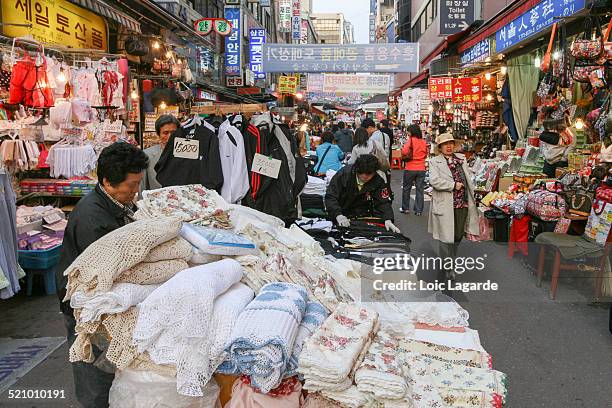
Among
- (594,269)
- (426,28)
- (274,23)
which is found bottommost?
(594,269)

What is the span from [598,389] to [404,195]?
7504mm

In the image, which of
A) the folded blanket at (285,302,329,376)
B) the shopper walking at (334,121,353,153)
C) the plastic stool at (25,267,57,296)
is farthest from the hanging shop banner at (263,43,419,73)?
the folded blanket at (285,302,329,376)

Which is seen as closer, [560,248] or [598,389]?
[598,389]

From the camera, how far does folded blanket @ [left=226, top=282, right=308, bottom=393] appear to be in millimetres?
1954

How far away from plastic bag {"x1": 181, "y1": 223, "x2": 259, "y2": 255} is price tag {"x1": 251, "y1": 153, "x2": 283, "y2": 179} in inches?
78.3

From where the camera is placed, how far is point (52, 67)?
6.79 metres

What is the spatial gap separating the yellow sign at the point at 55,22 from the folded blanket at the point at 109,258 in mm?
5714

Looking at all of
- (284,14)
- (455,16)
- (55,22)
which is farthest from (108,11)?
(284,14)

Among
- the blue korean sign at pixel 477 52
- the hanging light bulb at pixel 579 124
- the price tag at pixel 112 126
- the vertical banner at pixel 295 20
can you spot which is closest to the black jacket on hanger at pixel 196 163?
the price tag at pixel 112 126

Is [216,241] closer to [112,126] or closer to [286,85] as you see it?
[112,126]

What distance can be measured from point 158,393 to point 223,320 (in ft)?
1.36

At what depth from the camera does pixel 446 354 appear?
7.91 feet

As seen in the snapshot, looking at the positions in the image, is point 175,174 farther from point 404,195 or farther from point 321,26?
point 321,26

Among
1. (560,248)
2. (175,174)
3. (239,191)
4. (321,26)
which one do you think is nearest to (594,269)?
(560,248)
